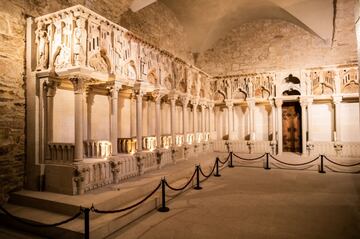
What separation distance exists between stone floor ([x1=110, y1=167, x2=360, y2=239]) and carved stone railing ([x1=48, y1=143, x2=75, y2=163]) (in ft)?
7.17

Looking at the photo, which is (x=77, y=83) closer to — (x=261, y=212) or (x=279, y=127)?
(x=261, y=212)

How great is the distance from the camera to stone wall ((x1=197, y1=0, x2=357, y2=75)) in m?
12.1

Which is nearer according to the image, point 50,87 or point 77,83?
point 77,83

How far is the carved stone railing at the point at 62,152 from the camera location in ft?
18.6

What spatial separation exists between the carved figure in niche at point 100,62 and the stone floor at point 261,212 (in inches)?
154

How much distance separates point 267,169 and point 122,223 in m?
7.32

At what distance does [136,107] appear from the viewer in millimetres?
7637

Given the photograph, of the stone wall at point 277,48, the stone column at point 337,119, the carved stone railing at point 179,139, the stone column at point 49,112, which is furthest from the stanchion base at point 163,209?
the stone wall at point 277,48


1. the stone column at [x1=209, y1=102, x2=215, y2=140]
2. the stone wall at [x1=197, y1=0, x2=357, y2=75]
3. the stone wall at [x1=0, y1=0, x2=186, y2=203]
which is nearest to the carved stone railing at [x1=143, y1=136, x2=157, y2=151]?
the stone wall at [x1=0, y1=0, x2=186, y2=203]

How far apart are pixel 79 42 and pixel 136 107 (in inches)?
106

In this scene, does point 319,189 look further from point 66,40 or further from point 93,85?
point 66,40

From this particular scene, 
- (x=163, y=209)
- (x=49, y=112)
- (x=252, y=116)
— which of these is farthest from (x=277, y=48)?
(x=49, y=112)

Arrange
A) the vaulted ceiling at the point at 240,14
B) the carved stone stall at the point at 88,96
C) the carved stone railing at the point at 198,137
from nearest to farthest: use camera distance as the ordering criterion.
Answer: the carved stone stall at the point at 88,96 → the vaulted ceiling at the point at 240,14 → the carved stone railing at the point at 198,137

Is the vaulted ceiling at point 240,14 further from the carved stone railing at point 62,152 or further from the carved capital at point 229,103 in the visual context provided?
the carved stone railing at point 62,152
